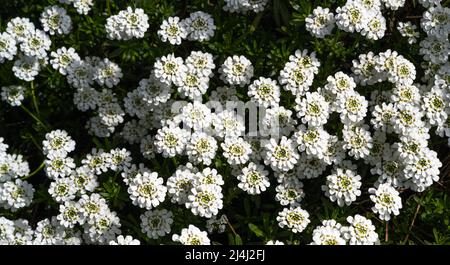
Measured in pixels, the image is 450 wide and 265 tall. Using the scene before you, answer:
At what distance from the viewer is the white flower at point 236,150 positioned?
4.85 metres

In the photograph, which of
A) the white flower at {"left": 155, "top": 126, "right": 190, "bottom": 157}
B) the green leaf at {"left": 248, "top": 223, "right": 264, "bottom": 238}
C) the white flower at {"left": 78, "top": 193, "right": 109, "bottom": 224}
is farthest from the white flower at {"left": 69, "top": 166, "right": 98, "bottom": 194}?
the green leaf at {"left": 248, "top": 223, "right": 264, "bottom": 238}

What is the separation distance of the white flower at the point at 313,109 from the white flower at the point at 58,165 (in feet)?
6.97

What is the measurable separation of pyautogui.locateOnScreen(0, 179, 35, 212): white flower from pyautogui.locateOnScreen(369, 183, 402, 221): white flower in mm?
3069

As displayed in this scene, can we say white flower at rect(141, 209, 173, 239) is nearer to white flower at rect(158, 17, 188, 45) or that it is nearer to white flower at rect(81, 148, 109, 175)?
white flower at rect(81, 148, 109, 175)

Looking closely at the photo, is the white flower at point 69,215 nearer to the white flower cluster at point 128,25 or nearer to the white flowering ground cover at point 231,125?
the white flowering ground cover at point 231,125

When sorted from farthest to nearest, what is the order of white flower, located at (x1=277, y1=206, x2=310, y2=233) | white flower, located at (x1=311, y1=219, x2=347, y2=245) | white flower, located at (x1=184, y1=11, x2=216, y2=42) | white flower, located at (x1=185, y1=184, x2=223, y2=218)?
white flower, located at (x1=184, y1=11, x2=216, y2=42) → white flower, located at (x1=277, y1=206, x2=310, y2=233) → white flower, located at (x1=185, y1=184, x2=223, y2=218) → white flower, located at (x1=311, y1=219, x2=347, y2=245)

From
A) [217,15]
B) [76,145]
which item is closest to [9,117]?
[76,145]

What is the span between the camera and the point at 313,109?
16.0 ft

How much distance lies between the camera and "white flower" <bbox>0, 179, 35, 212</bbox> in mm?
5191

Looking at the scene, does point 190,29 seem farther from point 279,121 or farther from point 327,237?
point 327,237
